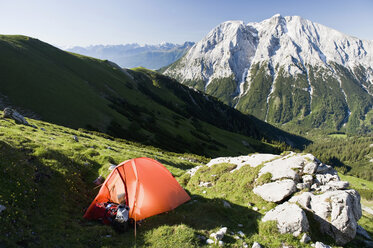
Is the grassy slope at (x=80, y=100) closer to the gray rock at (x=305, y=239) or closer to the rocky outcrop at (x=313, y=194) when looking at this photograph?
the rocky outcrop at (x=313, y=194)

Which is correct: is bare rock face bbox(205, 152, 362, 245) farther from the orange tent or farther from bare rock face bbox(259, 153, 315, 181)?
the orange tent

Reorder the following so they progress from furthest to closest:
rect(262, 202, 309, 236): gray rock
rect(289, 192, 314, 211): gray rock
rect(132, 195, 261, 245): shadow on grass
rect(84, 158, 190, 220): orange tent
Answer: rect(289, 192, 314, 211): gray rock
rect(84, 158, 190, 220): orange tent
rect(132, 195, 261, 245): shadow on grass
rect(262, 202, 309, 236): gray rock

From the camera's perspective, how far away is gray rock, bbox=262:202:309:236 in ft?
40.6

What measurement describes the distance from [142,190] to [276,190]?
1070 centimetres

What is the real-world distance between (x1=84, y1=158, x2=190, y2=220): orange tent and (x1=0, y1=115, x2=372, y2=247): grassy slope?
2.23 feet

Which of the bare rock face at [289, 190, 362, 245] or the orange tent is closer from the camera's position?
the bare rock face at [289, 190, 362, 245]

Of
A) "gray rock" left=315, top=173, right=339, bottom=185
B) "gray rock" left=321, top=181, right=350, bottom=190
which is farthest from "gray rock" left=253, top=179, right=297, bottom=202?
"gray rock" left=321, top=181, right=350, bottom=190

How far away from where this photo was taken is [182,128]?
112 meters

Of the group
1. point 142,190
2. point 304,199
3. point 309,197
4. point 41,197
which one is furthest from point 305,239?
point 41,197

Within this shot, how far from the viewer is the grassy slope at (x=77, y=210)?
33.9 ft

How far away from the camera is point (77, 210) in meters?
13.5

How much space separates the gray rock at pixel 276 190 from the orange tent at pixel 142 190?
6.43 m

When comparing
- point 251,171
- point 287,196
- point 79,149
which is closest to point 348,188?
point 287,196

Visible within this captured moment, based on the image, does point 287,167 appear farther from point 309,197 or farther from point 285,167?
point 309,197
